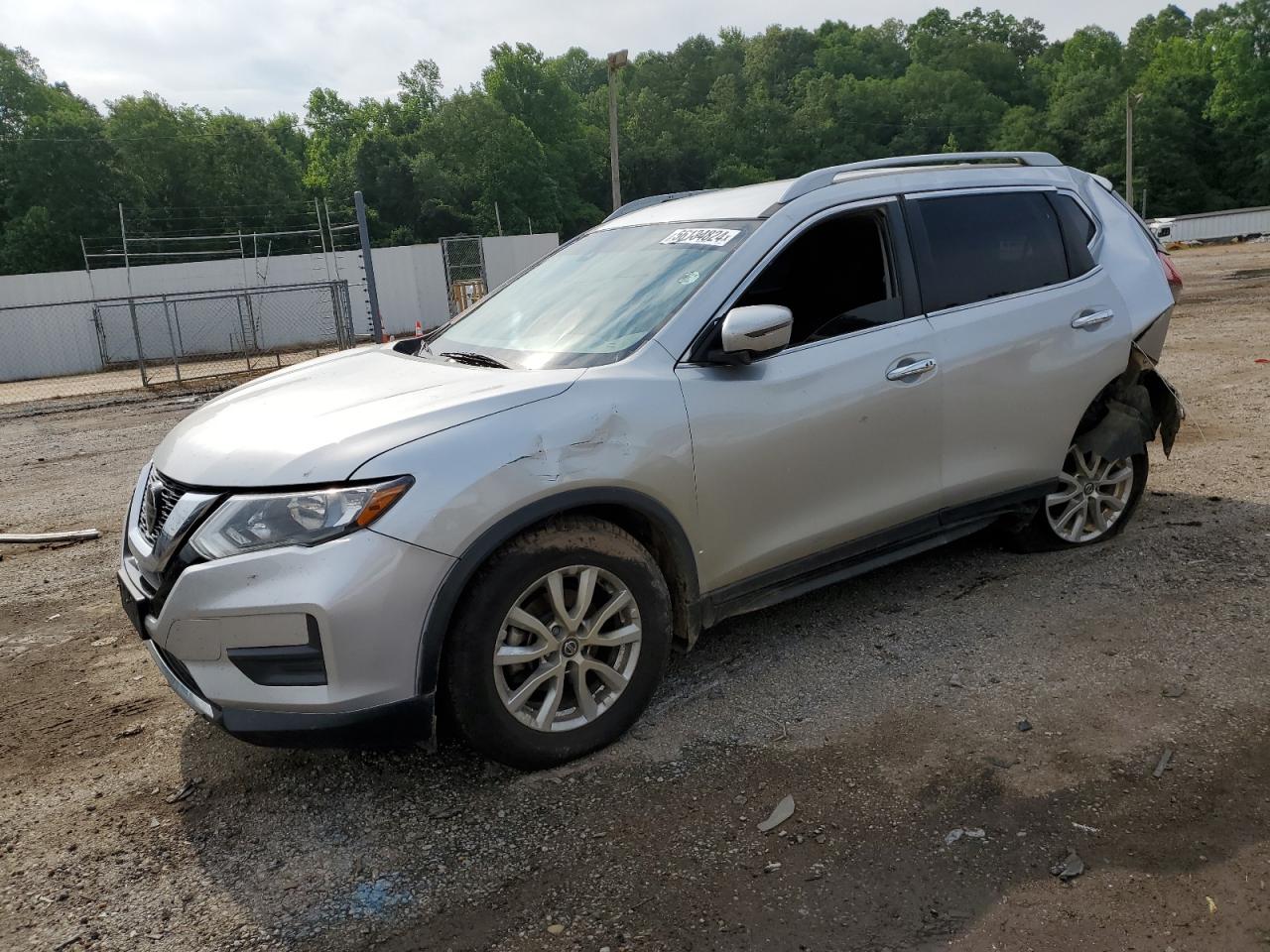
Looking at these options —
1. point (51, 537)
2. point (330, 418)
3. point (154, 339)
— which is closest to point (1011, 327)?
point (330, 418)

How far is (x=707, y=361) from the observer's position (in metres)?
3.46

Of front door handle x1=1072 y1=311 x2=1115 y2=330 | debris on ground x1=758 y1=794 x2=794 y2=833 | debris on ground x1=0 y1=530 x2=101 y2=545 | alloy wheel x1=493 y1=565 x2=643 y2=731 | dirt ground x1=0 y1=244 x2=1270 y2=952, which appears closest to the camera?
dirt ground x1=0 y1=244 x2=1270 y2=952

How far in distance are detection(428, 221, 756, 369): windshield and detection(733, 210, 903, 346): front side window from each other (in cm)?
21

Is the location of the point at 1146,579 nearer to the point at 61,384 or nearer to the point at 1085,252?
the point at 1085,252

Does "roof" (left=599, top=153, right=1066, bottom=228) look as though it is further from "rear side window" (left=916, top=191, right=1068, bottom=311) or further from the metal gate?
the metal gate

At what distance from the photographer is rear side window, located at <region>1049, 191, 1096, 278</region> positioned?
15.1ft

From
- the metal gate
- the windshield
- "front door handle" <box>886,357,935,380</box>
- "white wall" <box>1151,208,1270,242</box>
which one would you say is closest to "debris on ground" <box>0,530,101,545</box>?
the windshield

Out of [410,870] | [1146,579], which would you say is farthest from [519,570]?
[1146,579]

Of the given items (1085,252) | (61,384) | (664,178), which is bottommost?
(61,384)

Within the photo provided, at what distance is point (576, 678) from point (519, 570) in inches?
17.7

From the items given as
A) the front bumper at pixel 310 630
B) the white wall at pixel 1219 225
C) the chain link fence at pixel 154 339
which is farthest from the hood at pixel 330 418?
the white wall at pixel 1219 225

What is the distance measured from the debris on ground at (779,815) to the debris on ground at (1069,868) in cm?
71

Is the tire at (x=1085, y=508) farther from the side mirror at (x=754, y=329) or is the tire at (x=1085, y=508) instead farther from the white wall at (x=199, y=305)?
the white wall at (x=199, y=305)

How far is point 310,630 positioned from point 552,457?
33.3 inches
